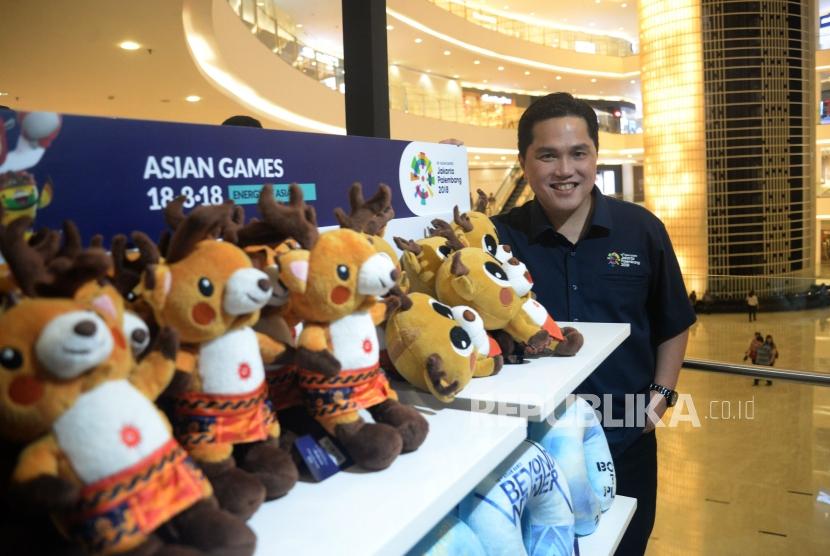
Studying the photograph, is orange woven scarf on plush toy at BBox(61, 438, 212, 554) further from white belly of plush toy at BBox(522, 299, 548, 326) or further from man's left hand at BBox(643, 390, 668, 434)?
man's left hand at BBox(643, 390, 668, 434)

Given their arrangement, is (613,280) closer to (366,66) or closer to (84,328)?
(366,66)

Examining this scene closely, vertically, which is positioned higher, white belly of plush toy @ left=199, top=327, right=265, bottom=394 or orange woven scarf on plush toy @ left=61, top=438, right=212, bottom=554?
white belly of plush toy @ left=199, top=327, right=265, bottom=394

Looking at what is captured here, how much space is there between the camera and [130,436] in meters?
0.58

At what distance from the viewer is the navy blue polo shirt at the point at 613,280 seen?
6.33 ft

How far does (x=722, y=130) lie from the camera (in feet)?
31.6

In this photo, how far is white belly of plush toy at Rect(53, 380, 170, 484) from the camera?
0.56 m

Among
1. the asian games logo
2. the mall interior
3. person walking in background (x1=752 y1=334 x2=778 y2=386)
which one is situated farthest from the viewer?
person walking in background (x1=752 y1=334 x2=778 y2=386)

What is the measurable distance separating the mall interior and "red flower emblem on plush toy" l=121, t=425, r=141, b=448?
6.79ft

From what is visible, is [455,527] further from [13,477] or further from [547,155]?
[547,155]

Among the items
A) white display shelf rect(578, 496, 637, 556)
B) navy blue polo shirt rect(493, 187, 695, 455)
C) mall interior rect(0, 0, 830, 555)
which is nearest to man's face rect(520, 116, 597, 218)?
navy blue polo shirt rect(493, 187, 695, 455)

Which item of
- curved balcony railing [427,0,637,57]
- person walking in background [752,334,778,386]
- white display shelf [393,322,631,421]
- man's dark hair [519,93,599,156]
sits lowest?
person walking in background [752,334,778,386]

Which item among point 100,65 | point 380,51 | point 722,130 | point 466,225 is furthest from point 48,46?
point 722,130

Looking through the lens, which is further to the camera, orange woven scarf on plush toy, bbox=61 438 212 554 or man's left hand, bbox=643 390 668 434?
man's left hand, bbox=643 390 668 434

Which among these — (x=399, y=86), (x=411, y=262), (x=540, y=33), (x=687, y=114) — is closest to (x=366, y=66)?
(x=411, y=262)
